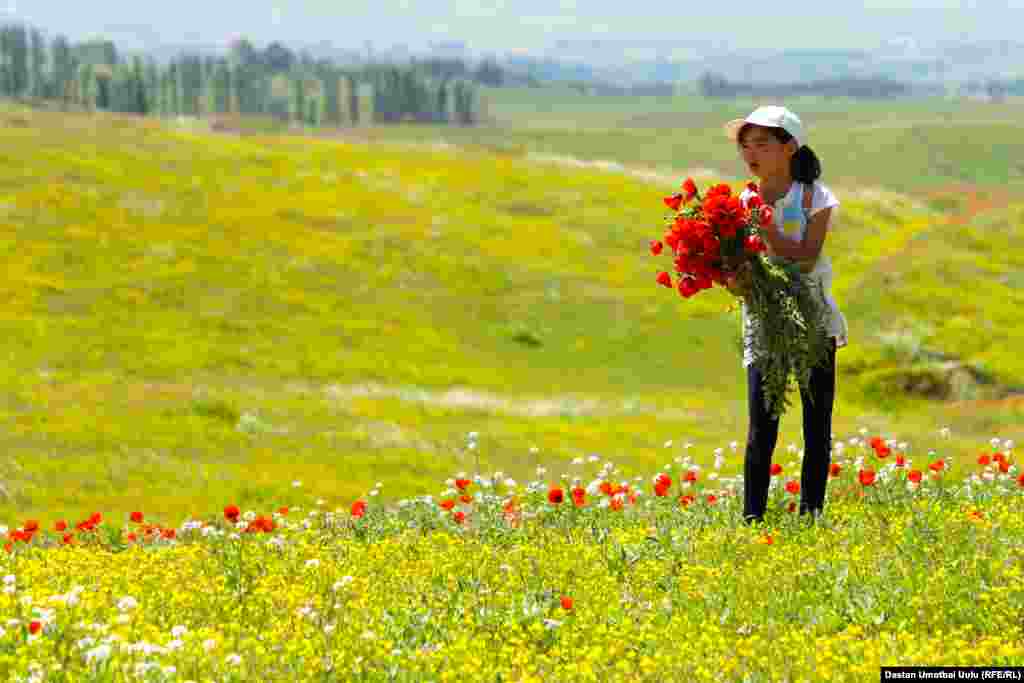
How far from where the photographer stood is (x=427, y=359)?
4166cm

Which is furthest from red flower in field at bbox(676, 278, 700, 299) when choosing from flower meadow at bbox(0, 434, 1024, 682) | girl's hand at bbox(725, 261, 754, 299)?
flower meadow at bbox(0, 434, 1024, 682)

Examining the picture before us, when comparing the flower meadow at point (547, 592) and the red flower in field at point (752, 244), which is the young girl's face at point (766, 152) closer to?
the red flower in field at point (752, 244)

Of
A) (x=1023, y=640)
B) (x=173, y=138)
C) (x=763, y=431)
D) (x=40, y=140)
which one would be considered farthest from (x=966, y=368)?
(x=173, y=138)

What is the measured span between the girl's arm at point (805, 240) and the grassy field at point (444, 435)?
1.11m

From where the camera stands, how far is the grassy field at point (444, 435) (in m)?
7.18

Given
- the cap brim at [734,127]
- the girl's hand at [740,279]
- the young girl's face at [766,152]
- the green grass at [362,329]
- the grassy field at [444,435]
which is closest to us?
the grassy field at [444,435]

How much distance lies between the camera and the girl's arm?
33.0 ft

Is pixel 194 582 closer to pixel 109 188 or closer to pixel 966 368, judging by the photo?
pixel 966 368

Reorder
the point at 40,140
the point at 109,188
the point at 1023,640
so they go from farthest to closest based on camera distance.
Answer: the point at 40,140
the point at 109,188
the point at 1023,640

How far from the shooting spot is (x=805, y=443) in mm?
10398

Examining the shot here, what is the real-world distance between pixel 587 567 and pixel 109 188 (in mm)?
57490

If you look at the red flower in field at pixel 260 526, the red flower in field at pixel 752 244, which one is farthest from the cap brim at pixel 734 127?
the red flower in field at pixel 260 526

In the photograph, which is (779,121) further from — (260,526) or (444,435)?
(444,435)

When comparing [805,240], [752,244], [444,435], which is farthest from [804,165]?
[444,435]
